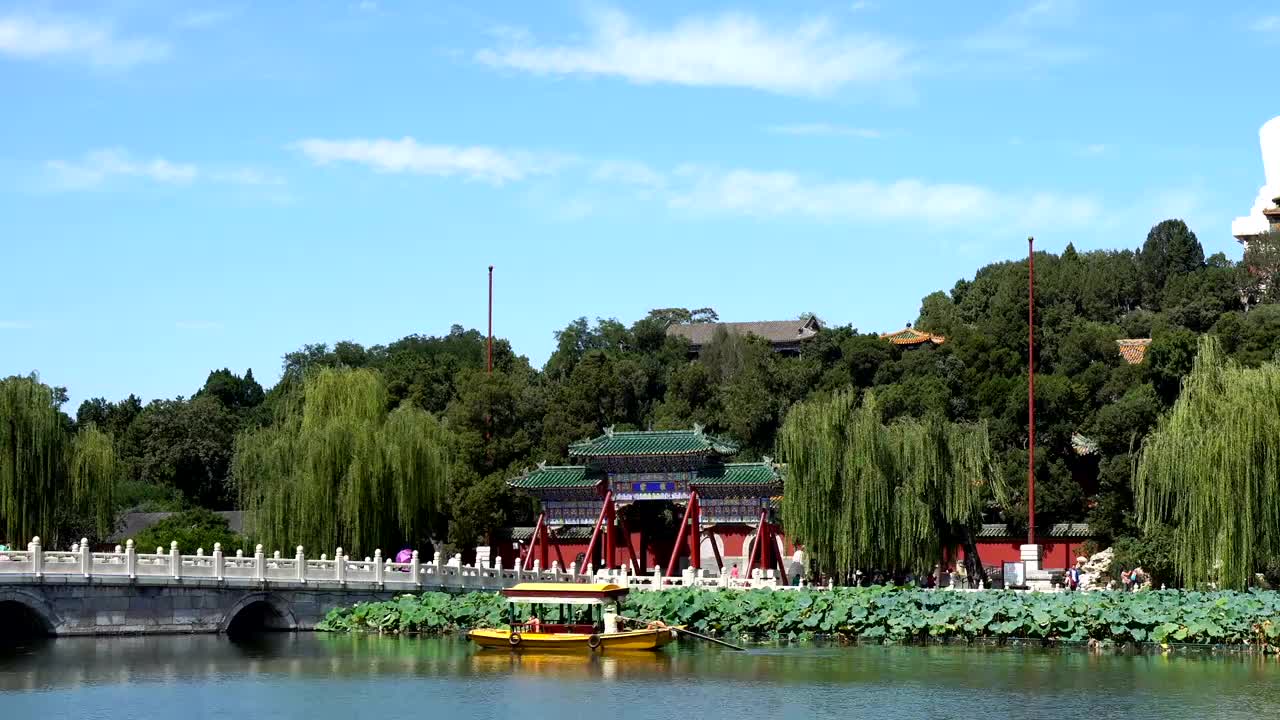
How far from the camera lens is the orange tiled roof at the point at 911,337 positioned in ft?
219

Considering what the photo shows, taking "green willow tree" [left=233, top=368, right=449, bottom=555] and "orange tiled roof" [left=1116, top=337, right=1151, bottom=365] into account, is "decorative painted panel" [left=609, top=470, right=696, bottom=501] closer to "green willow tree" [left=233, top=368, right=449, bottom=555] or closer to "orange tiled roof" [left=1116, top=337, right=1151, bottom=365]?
"green willow tree" [left=233, top=368, right=449, bottom=555]

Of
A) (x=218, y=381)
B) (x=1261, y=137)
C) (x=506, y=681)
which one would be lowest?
(x=506, y=681)

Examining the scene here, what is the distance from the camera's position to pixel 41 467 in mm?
37938

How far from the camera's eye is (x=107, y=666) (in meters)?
29.2

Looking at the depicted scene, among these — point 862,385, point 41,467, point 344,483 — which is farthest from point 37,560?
point 862,385

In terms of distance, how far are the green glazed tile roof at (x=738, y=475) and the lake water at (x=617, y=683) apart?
8.65 m

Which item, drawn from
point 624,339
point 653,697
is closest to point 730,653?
point 653,697

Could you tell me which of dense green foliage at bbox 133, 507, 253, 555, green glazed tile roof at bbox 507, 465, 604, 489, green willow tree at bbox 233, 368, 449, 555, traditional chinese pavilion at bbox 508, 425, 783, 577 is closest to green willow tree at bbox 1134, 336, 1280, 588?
traditional chinese pavilion at bbox 508, 425, 783, 577

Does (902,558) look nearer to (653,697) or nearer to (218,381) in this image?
(653,697)

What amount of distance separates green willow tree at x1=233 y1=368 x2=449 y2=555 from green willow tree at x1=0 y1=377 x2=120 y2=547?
313 centimetres

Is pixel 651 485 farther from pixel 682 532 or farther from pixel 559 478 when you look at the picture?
pixel 559 478

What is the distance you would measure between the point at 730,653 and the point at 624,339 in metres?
45.0

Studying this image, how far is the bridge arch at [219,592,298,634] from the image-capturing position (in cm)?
3547

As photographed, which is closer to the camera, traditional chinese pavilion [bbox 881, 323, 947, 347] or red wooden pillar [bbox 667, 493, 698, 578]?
red wooden pillar [bbox 667, 493, 698, 578]
